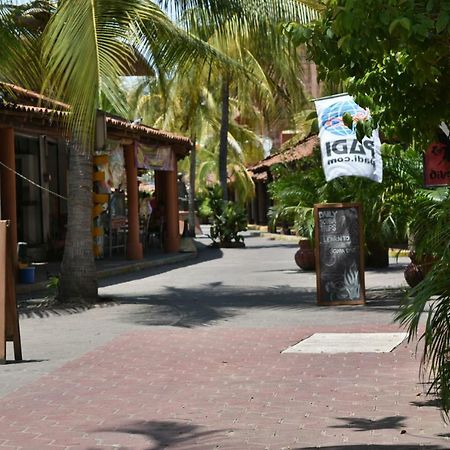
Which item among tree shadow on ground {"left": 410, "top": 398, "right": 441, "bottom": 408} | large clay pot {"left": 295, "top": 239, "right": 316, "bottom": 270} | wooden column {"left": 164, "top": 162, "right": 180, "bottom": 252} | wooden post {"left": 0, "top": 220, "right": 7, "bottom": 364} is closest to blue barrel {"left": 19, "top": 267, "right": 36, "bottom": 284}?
large clay pot {"left": 295, "top": 239, "right": 316, "bottom": 270}

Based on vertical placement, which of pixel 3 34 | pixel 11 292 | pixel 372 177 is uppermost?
pixel 3 34

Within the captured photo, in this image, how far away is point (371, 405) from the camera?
7.44 metres

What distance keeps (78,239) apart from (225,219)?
57.4 ft

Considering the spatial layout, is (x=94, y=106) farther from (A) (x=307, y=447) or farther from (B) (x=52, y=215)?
(B) (x=52, y=215)

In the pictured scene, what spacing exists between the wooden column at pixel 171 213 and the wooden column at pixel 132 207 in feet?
12.0

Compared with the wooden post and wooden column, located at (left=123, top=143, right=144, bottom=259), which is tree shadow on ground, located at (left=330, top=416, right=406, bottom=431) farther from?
wooden column, located at (left=123, top=143, right=144, bottom=259)

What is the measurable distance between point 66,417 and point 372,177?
7.82 metres

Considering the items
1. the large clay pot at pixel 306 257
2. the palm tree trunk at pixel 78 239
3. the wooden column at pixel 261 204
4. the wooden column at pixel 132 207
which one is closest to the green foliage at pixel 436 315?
the palm tree trunk at pixel 78 239

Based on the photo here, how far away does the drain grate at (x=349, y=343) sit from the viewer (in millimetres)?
10078

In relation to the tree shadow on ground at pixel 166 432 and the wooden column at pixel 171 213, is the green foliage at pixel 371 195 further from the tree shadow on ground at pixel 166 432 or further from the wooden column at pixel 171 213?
the wooden column at pixel 171 213

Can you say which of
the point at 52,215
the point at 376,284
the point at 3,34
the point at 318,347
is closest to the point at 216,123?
the point at 52,215

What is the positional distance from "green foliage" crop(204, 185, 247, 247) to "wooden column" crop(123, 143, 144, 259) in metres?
7.42

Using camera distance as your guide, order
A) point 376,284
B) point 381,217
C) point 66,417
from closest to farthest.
→ 1. point 66,417
2. point 381,217
3. point 376,284

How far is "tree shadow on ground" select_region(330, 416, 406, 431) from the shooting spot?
6.69 m
